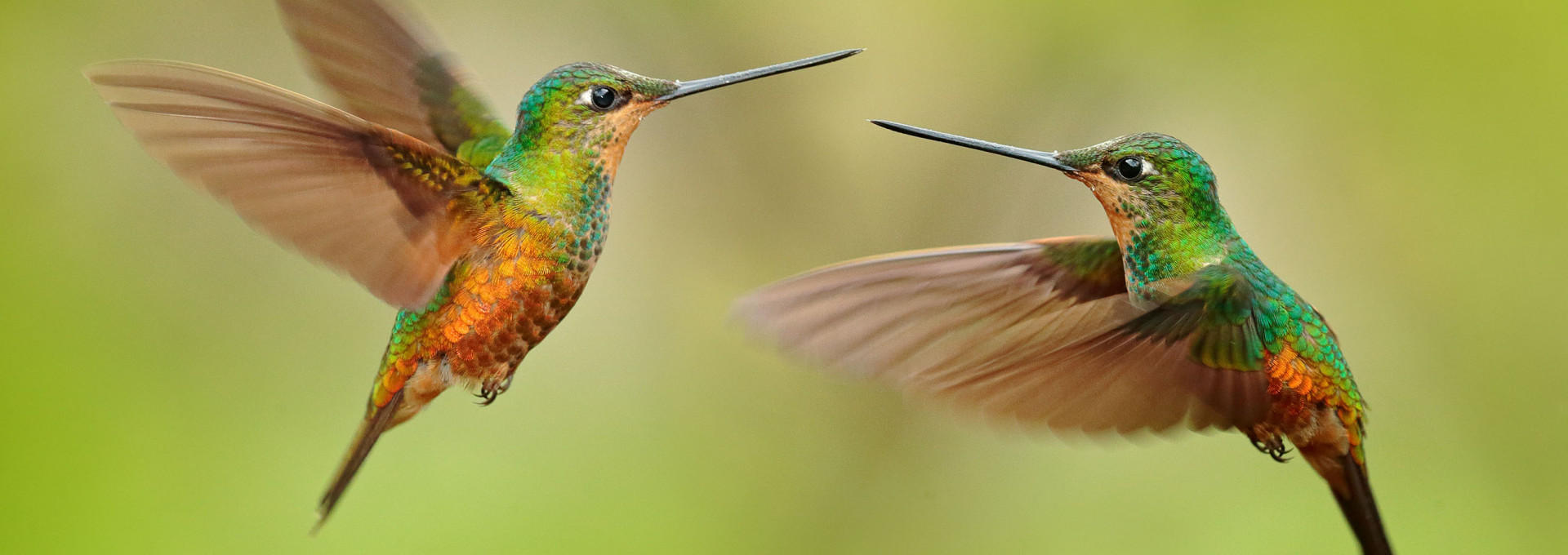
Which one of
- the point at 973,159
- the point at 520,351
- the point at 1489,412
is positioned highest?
the point at 973,159

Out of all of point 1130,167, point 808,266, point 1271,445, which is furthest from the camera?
point 808,266

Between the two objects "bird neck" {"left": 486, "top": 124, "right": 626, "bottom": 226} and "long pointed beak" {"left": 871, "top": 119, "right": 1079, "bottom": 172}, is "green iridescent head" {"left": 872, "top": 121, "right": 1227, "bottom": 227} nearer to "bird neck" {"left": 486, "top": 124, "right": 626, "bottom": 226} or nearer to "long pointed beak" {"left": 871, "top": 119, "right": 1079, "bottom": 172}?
"long pointed beak" {"left": 871, "top": 119, "right": 1079, "bottom": 172}

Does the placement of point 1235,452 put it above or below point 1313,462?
below

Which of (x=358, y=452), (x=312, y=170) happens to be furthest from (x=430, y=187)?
(x=358, y=452)

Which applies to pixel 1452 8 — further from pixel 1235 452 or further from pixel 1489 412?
pixel 1235 452

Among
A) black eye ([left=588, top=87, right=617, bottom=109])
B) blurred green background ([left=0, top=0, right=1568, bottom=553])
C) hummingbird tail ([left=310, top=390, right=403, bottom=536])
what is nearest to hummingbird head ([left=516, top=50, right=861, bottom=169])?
black eye ([left=588, top=87, right=617, bottom=109])

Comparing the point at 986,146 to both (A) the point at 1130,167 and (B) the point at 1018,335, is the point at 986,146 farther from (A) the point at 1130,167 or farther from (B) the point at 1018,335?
(B) the point at 1018,335

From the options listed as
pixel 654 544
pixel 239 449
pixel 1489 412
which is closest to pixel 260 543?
pixel 239 449
